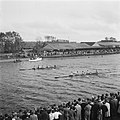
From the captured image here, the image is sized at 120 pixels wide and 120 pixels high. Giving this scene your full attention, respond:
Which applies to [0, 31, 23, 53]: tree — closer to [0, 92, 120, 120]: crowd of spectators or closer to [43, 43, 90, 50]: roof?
[43, 43, 90, 50]: roof

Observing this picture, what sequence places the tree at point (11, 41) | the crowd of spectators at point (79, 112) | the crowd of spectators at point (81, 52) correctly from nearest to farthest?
the crowd of spectators at point (79, 112) → the tree at point (11, 41) → the crowd of spectators at point (81, 52)

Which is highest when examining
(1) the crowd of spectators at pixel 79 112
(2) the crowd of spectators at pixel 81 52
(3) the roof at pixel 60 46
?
(3) the roof at pixel 60 46

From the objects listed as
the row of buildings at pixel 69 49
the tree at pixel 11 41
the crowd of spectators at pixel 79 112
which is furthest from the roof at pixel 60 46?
the crowd of spectators at pixel 79 112

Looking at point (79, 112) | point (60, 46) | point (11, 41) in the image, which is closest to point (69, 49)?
point (60, 46)

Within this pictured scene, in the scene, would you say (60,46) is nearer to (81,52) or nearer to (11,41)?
(81,52)

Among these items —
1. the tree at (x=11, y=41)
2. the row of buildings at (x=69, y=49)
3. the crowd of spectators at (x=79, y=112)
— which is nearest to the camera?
the crowd of spectators at (x=79, y=112)

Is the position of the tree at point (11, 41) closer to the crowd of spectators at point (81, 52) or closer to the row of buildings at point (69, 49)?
the row of buildings at point (69, 49)

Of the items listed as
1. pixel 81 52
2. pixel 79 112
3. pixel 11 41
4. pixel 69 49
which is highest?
pixel 11 41

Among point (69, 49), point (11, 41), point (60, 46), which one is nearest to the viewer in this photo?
point (11, 41)

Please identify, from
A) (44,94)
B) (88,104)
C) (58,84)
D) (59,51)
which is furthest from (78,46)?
(88,104)

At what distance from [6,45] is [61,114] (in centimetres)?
10017

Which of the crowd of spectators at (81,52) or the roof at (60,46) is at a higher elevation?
the roof at (60,46)

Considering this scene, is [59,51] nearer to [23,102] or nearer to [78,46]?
[78,46]

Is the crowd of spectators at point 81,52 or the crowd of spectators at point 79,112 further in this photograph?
the crowd of spectators at point 81,52
